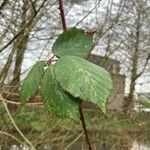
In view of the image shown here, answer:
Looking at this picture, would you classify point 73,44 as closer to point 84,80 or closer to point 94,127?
point 84,80

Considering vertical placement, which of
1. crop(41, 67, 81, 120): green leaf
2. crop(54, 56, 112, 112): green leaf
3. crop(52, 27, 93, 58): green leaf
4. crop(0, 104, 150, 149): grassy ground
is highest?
crop(52, 27, 93, 58): green leaf

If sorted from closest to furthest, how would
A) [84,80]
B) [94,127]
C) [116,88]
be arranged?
[84,80] < [116,88] < [94,127]

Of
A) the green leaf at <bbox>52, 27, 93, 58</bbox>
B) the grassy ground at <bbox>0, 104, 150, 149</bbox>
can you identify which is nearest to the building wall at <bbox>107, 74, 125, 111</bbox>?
the grassy ground at <bbox>0, 104, 150, 149</bbox>

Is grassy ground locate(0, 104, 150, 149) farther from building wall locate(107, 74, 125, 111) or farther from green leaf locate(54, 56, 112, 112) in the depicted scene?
green leaf locate(54, 56, 112, 112)

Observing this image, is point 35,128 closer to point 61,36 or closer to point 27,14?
point 27,14

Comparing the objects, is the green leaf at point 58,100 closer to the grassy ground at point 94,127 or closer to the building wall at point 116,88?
the building wall at point 116,88

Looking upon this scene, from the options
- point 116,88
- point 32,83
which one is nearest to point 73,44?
point 32,83

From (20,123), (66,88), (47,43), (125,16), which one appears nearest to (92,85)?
(66,88)
